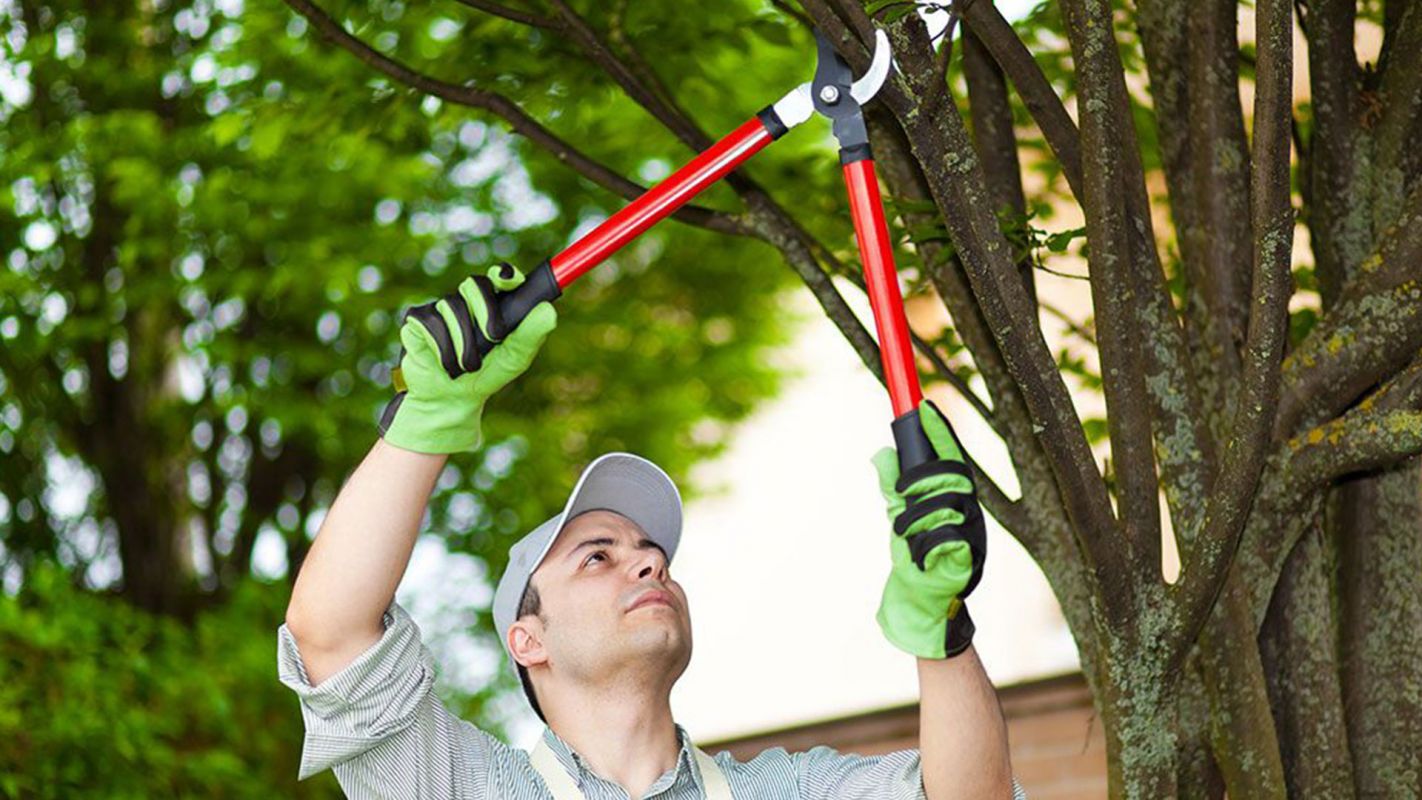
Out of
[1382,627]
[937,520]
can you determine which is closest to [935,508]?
[937,520]

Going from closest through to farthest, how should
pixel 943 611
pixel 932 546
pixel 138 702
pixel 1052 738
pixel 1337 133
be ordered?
pixel 932 546
pixel 943 611
pixel 1337 133
pixel 1052 738
pixel 138 702

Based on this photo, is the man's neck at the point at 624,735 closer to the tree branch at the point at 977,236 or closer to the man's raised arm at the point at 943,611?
the man's raised arm at the point at 943,611

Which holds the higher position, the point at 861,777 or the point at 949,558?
the point at 949,558

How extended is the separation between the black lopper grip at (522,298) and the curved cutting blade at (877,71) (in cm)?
44

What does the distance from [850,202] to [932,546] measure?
495 mm

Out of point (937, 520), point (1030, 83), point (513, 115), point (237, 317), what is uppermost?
point (237, 317)

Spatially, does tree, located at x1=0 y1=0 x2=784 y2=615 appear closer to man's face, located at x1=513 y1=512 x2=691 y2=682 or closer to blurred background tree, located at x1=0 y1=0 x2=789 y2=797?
blurred background tree, located at x1=0 y1=0 x2=789 y2=797

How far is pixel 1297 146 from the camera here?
3061 mm

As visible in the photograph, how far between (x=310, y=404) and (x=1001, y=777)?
17.7ft

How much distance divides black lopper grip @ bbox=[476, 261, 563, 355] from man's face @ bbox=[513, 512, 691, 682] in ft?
1.86

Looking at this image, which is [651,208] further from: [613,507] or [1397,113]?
[1397,113]

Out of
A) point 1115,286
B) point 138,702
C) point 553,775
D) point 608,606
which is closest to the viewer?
point 1115,286

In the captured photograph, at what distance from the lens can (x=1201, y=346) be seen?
8.98 feet

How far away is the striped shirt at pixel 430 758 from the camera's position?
2.27 metres
